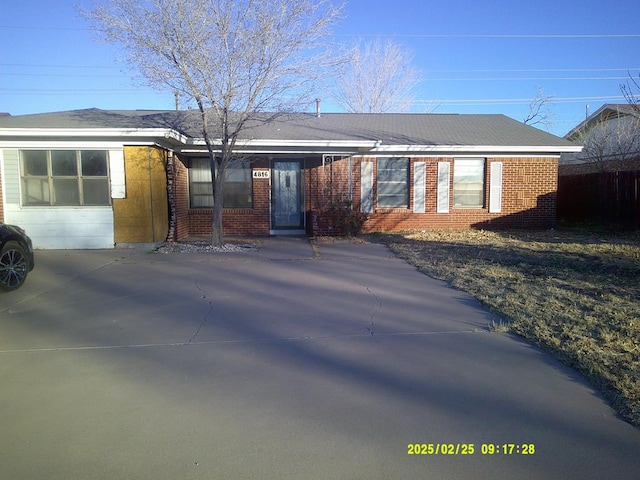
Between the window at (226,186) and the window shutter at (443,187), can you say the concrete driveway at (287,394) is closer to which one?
the window at (226,186)

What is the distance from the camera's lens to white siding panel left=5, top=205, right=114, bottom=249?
494 inches

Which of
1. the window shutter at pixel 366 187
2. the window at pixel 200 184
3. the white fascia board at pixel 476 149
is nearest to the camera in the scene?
the white fascia board at pixel 476 149

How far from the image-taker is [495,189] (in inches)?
665

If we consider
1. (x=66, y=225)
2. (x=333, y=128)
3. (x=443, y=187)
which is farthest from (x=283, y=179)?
(x=66, y=225)

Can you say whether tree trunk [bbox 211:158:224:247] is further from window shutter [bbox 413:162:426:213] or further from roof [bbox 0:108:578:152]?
window shutter [bbox 413:162:426:213]

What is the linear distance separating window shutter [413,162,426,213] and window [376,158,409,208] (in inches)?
10.6

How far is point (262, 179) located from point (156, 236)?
4.49 metres

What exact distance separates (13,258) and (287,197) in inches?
368

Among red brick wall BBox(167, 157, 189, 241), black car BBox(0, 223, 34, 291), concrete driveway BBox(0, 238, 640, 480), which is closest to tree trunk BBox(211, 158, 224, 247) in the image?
red brick wall BBox(167, 157, 189, 241)

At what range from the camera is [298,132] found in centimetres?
1588

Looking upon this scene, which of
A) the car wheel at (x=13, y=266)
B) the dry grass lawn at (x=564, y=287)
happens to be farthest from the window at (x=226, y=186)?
the car wheel at (x=13, y=266)

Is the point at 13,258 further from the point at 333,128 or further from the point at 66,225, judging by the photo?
the point at 333,128

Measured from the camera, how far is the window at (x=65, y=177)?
41.0 feet

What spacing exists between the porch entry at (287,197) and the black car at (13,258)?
8692 millimetres
